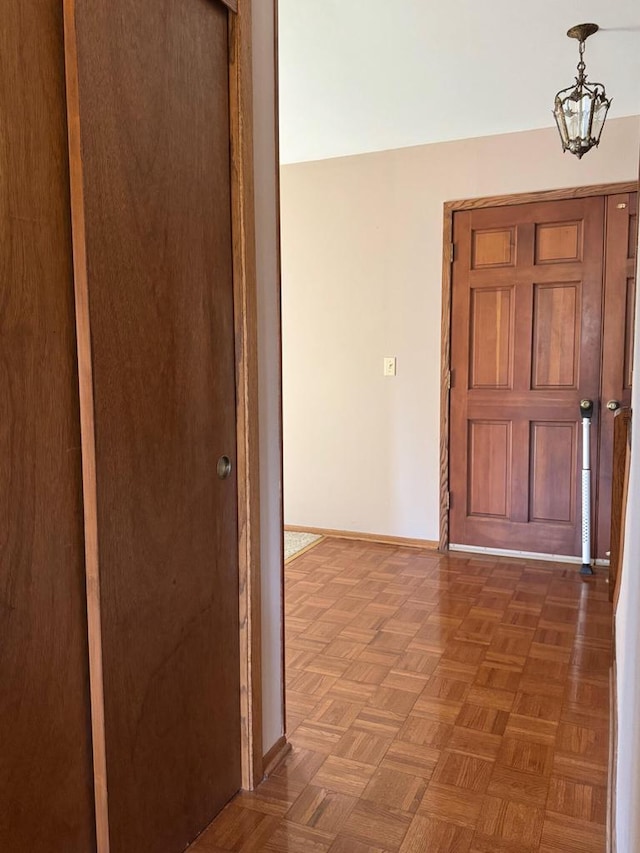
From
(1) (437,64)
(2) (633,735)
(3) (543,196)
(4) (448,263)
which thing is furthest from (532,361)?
Answer: (2) (633,735)

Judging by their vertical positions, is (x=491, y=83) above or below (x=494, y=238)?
above

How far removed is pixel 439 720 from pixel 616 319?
2283mm

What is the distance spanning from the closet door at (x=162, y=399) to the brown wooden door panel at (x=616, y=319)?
248 cm

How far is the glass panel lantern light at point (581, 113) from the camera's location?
2328 millimetres

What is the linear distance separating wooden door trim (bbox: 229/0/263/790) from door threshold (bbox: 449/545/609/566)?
2.32m

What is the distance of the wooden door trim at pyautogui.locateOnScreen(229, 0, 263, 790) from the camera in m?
1.56

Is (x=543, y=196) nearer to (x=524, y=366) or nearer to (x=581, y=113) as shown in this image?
(x=524, y=366)

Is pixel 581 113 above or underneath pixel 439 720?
above

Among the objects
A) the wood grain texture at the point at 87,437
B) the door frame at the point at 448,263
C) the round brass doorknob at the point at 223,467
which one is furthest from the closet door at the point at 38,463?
the door frame at the point at 448,263

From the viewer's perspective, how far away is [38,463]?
3.60 ft

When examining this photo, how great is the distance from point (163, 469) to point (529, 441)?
2679mm

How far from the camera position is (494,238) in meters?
3.59

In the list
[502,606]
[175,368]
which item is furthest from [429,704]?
[175,368]

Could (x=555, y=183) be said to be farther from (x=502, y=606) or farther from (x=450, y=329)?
(x=502, y=606)
